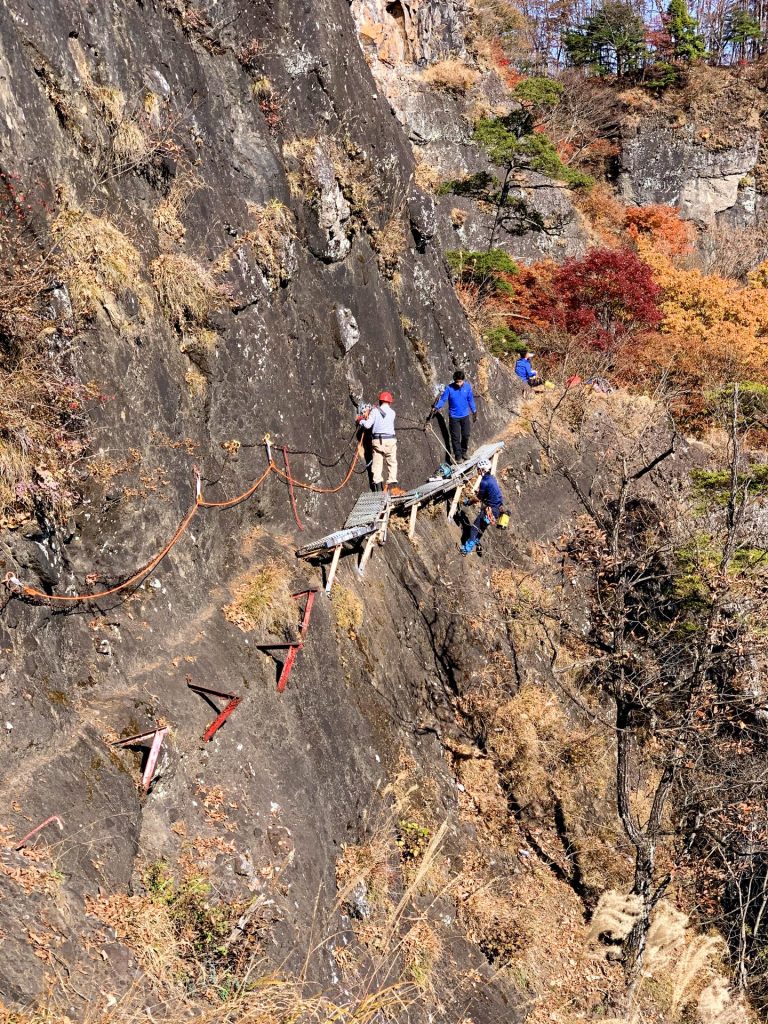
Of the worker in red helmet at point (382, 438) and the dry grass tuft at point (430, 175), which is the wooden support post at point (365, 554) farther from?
the dry grass tuft at point (430, 175)

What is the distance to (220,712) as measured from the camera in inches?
343

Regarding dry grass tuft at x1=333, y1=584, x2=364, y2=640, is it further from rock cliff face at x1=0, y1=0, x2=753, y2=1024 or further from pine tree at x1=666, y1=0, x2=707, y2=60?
pine tree at x1=666, y1=0, x2=707, y2=60

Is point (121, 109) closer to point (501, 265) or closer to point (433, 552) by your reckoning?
point (433, 552)

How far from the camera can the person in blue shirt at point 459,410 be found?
15688mm

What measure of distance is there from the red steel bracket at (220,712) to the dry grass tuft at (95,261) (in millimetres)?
3954

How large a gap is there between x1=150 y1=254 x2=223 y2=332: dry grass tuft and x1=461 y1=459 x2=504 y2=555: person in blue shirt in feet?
20.9

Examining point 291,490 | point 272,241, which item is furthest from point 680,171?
point 291,490

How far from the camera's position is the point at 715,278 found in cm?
2847

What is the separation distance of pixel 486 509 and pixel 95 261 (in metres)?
8.52

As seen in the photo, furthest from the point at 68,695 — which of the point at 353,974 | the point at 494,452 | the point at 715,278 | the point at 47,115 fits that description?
the point at 715,278

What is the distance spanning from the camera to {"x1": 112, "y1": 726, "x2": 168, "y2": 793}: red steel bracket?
7637 millimetres

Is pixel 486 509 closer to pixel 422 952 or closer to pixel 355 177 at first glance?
pixel 355 177

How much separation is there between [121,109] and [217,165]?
1.77 meters

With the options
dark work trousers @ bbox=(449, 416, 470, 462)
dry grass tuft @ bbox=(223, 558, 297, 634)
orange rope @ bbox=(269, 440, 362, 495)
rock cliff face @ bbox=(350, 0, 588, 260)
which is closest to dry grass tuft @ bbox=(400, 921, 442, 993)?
dry grass tuft @ bbox=(223, 558, 297, 634)
